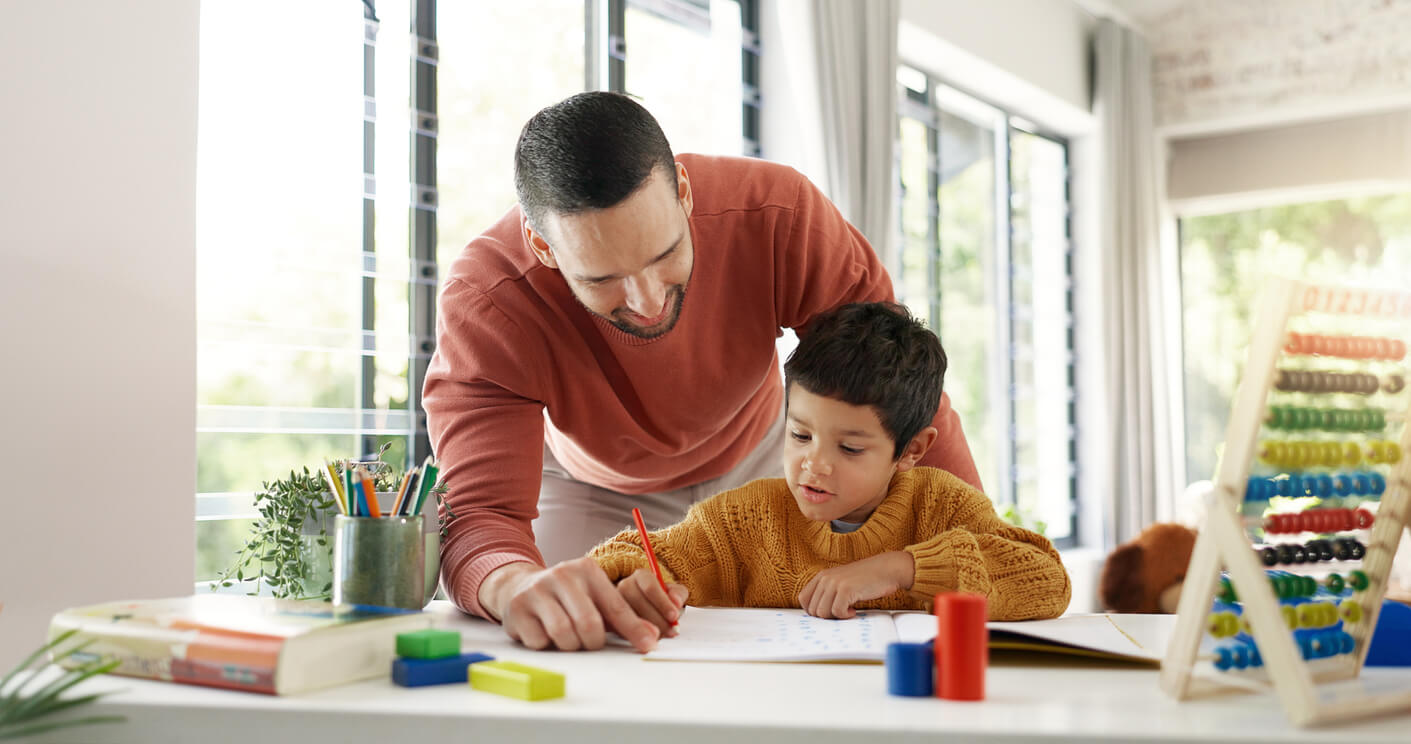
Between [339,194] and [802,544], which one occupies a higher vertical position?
[339,194]

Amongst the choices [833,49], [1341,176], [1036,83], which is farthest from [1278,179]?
[833,49]

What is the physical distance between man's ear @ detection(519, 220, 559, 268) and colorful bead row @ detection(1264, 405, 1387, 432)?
0.91m

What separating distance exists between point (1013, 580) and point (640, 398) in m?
0.69

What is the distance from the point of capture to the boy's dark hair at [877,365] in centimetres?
140

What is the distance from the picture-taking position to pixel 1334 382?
762mm

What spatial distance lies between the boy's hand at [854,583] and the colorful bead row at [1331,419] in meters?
0.48

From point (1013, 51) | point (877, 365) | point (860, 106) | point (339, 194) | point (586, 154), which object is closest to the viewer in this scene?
point (586, 154)

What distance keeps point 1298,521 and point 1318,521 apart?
0.02m

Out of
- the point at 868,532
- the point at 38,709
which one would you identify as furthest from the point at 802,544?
the point at 38,709

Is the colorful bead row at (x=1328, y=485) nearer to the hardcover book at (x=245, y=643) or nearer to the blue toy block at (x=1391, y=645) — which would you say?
the blue toy block at (x=1391, y=645)

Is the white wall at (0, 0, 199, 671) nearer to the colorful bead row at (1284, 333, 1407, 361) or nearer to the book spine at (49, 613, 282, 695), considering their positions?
the book spine at (49, 613, 282, 695)

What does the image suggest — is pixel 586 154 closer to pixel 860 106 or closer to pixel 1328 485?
pixel 1328 485

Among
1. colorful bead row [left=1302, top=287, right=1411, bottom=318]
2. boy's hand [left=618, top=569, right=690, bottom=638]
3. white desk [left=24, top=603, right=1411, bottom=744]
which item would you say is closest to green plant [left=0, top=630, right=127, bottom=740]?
white desk [left=24, top=603, right=1411, bottom=744]

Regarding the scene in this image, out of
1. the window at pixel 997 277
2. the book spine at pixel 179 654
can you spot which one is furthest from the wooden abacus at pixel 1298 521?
the window at pixel 997 277
